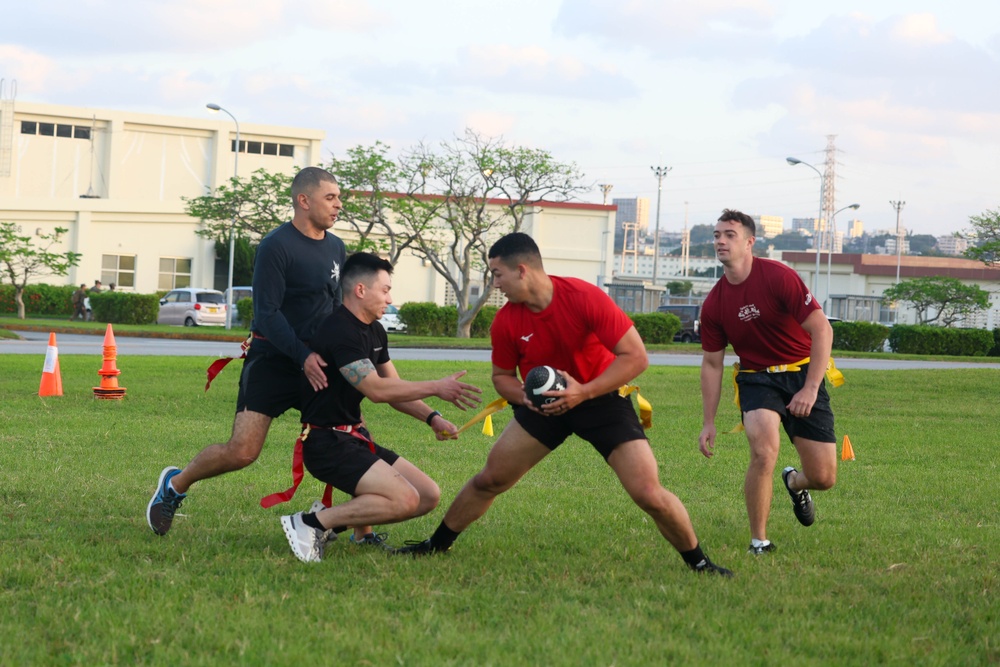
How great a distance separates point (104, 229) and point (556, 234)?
2433cm

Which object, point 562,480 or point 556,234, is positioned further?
point 556,234

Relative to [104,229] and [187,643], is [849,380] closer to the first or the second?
[187,643]

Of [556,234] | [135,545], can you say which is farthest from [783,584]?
[556,234]

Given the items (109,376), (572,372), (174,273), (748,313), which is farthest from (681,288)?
(572,372)

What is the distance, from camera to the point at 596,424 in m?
6.17

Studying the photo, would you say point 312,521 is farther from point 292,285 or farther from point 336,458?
point 292,285

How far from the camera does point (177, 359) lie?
74.2 ft

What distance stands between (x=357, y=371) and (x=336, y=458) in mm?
535

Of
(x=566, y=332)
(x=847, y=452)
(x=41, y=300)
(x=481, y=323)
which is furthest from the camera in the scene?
(x=41, y=300)

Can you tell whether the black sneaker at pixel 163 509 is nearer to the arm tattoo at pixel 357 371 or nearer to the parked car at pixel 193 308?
the arm tattoo at pixel 357 371

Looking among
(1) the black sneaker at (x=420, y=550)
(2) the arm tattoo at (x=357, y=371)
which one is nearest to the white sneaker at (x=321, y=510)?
(1) the black sneaker at (x=420, y=550)

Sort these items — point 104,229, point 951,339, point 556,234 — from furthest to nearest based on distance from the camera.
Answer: point 556,234 < point 104,229 < point 951,339

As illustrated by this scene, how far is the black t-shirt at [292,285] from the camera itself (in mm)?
6602

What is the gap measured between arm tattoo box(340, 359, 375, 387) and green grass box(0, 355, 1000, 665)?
1.03 m
